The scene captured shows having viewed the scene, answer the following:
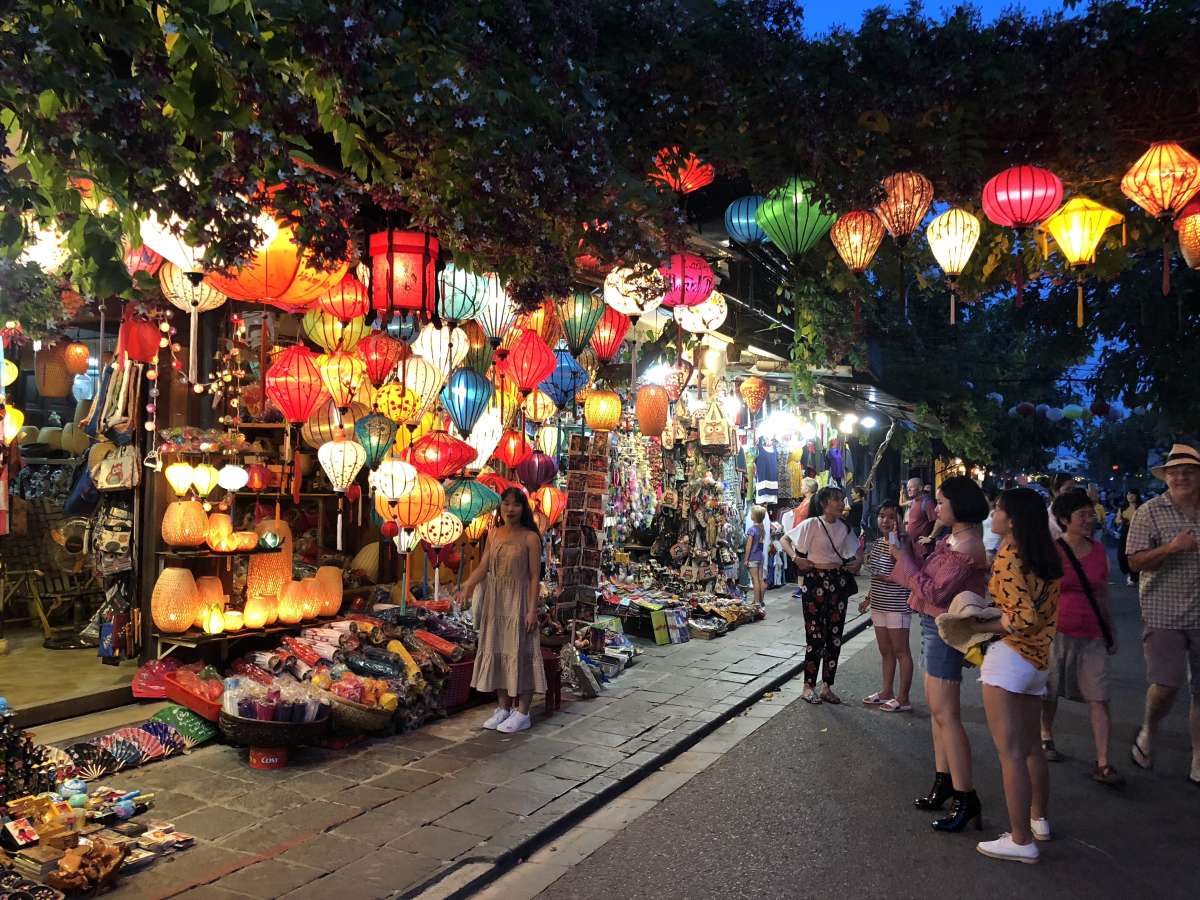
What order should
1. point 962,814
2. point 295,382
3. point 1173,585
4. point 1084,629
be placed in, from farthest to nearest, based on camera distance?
point 295,382 → point 1084,629 → point 1173,585 → point 962,814

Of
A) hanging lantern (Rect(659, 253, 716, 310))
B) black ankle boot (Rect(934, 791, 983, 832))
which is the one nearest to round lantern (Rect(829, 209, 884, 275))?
hanging lantern (Rect(659, 253, 716, 310))

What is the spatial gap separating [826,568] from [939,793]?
305 cm

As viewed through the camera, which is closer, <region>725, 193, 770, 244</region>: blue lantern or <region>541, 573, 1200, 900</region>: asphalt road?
<region>541, 573, 1200, 900</region>: asphalt road

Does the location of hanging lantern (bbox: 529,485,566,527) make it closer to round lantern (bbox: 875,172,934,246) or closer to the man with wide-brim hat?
round lantern (bbox: 875,172,934,246)

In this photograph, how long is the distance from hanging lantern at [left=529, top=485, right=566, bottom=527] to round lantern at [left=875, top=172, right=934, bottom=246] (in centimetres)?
505

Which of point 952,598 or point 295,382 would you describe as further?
point 295,382

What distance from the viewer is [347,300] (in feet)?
22.7

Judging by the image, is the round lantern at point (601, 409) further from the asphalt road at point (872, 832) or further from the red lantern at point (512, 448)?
the asphalt road at point (872, 832)

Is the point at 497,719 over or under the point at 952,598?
under

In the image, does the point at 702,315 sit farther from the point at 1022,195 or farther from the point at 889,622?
the point at 1022,195

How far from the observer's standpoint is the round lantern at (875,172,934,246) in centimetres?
636

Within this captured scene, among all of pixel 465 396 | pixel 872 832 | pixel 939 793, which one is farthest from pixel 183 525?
pixel 939 793

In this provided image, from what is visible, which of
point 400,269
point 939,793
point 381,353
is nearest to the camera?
point 939,793

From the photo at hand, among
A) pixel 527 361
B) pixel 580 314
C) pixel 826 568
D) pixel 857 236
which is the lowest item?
pixel 826 568
